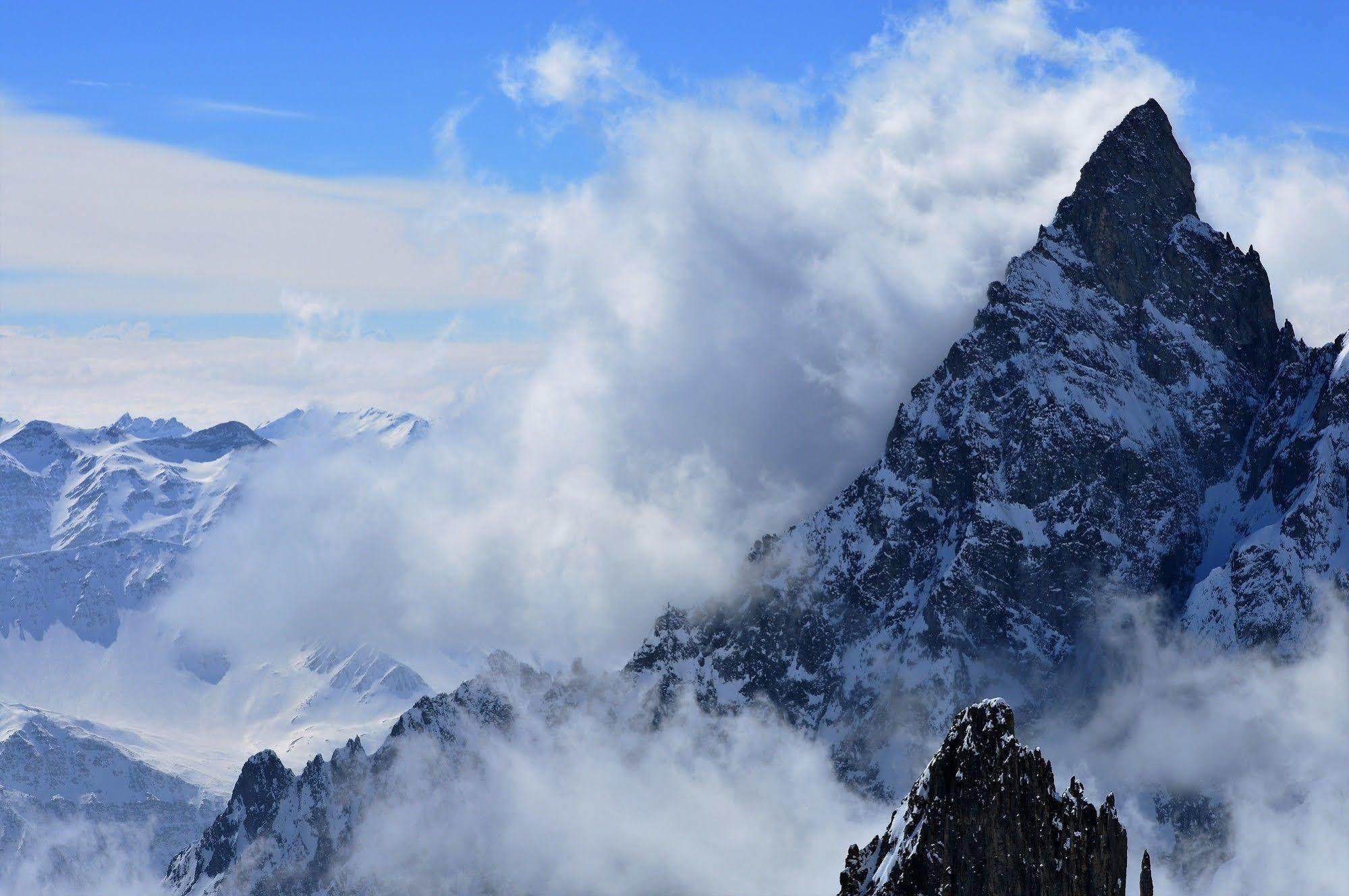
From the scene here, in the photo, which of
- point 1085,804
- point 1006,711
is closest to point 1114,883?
point 1085,804

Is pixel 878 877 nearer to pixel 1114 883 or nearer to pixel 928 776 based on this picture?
pixel 928 776

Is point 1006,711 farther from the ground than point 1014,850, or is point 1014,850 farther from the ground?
point 1006,711

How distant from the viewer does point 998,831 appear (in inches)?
4087

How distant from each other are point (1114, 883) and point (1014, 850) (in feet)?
22.8

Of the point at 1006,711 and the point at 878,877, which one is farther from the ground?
the point at 1006,711

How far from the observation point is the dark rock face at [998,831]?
10381 cm

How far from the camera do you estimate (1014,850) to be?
10388 cm

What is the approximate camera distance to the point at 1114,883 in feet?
345

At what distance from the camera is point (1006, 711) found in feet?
348

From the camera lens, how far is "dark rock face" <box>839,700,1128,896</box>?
104 metres

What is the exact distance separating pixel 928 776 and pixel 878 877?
7410 millimetres

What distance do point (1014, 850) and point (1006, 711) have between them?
8478 millimetres

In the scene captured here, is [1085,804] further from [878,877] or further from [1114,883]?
[878,877]

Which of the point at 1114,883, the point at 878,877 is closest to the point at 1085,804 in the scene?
the point at 1114,883
